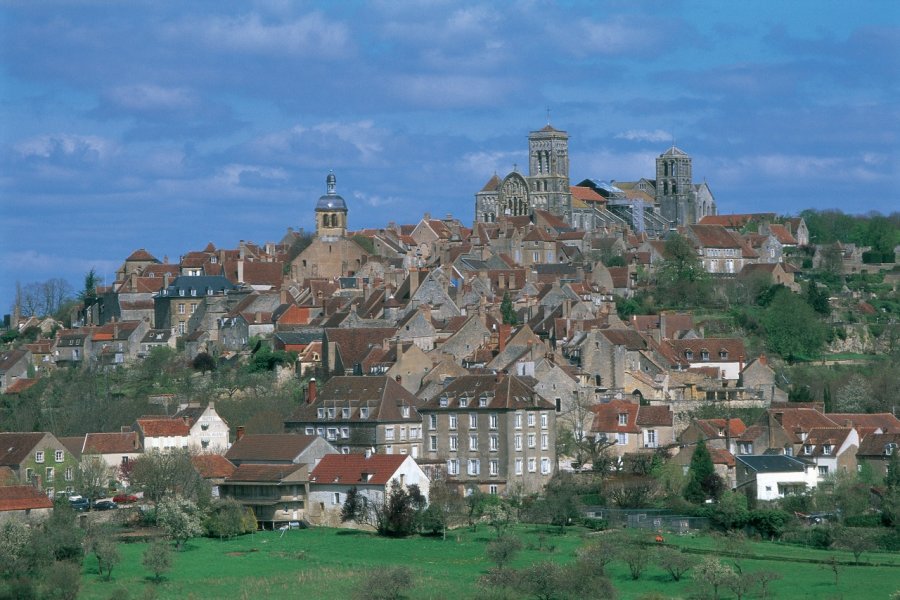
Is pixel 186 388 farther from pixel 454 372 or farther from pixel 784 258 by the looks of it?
pixel 784 258

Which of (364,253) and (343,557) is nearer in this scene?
(343,557)

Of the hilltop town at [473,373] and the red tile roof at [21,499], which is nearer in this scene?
the red tile roof at [21,499]

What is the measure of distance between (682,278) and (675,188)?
3516cm

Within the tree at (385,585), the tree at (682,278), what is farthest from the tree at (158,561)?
the tree at (682,278)

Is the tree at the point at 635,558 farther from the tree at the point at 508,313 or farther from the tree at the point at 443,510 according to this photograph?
the tree at the point at 508,313

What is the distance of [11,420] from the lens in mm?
89625

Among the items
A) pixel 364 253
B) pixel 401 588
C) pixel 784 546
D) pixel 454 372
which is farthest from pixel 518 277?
pixel 401 588

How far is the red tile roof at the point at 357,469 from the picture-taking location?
72.6 meters

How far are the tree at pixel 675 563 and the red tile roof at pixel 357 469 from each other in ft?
42.9

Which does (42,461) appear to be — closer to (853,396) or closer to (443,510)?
(443,510)

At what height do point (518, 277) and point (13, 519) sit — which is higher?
point (518, 277)

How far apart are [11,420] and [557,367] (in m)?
25.8

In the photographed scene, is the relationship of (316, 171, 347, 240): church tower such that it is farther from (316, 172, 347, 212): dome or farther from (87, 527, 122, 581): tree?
(87, 527, 122, 581): tree

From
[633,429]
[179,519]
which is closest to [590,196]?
[633,429]
